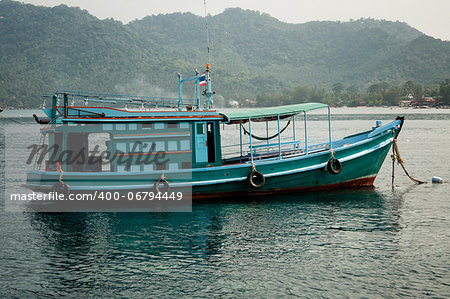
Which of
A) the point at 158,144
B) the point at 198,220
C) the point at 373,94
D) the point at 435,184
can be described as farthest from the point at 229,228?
the point at 373,94

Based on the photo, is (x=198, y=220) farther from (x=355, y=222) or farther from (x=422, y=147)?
(x=422, y=147)

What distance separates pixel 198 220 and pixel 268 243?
379 cm

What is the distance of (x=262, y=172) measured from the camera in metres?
21.0

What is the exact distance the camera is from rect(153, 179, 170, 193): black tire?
20.2 metres

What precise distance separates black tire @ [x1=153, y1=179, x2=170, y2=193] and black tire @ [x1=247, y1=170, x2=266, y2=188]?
3545mm

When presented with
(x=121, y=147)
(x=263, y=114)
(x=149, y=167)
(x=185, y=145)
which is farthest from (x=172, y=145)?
(x=263, y=114)

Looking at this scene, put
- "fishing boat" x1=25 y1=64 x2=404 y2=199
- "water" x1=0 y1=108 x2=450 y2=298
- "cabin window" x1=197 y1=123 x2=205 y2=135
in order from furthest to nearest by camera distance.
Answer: "cabin window" x1=197 y1=123 x2=205 y2=135
"fishing boat" x1=25 y1=64 x2=404 y2=199
"water" x1=0 y1=108 x2=450 y2=298

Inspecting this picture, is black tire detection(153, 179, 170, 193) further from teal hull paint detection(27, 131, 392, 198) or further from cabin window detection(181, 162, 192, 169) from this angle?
cabin window detection(181, 162, 192, 169)

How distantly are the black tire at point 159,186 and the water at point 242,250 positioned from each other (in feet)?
3.53

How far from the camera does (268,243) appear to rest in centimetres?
1576

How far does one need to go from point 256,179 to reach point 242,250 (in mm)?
5998

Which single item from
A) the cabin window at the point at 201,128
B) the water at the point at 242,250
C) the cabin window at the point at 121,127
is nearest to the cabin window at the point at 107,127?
the cabin window at the point at 121,127

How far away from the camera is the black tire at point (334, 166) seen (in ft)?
70.2

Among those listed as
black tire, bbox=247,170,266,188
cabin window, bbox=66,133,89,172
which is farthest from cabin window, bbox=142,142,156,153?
black tire, bbox=247,170,266,188
